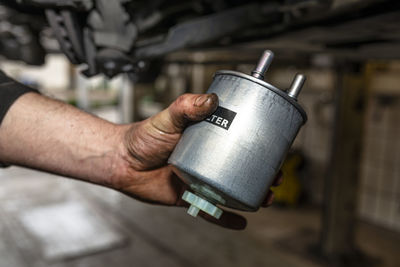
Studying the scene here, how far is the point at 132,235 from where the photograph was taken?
3.29 metres

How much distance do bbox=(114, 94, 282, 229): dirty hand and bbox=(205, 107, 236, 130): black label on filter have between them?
1 cm

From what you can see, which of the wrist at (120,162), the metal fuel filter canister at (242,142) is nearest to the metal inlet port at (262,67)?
the metal fuel filter canister at (242,142)

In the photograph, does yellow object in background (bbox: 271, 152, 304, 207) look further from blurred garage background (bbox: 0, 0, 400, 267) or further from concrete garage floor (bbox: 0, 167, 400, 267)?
concrete garage floor (bbox: 0, 167, 400, 267)

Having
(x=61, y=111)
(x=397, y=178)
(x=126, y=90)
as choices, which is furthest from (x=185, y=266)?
(x=126, y=90)

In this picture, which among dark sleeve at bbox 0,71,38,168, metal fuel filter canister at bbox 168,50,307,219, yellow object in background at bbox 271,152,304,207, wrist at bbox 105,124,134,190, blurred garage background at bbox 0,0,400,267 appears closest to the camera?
metal fuel filter canister at bbox 168,50,307,219

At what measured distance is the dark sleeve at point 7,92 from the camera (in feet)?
2.83

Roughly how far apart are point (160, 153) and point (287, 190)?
13.1 ft

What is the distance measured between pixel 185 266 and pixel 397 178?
2.65 meters

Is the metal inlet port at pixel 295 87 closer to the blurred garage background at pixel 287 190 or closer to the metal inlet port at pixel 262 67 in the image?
the metal inlet port at pixel 262 67

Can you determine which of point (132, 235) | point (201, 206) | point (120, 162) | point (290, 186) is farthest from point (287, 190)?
point (201, 206)

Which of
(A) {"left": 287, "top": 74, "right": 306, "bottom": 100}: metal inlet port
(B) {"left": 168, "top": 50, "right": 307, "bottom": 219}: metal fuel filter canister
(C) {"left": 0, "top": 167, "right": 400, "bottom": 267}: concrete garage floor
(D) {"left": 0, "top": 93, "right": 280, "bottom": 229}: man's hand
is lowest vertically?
(C) {"left": 0, "top": 167, "right": 400, "bottom": 267}: concrete garage floor

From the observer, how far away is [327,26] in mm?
1402

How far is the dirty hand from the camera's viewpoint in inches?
28.0

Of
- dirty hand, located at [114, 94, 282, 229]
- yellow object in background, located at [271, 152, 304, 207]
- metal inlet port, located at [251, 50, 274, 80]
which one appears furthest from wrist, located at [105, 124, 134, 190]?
yellow object in background, located at [271, 152, 304, 207]
